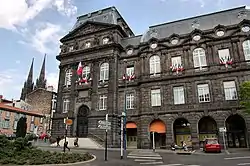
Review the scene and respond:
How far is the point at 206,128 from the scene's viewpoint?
2850cm

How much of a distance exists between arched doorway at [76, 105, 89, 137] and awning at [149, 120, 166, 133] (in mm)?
10442

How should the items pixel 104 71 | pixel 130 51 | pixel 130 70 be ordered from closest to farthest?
pixel 130 70, pixel 104 71, pixel 130 51

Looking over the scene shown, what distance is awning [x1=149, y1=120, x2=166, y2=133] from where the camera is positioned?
1160 inches

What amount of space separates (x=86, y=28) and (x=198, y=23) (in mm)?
19462

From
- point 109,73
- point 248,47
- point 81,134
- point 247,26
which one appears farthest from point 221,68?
point 81,134

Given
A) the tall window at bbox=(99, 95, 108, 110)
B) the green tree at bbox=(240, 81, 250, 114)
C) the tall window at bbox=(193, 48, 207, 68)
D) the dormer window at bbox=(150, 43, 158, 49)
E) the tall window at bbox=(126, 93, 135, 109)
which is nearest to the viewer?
the green tree at bbox=(240, 81, 250, 114)

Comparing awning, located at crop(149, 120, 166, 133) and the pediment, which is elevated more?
the pediment

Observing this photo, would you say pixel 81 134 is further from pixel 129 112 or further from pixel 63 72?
pixel 63 72

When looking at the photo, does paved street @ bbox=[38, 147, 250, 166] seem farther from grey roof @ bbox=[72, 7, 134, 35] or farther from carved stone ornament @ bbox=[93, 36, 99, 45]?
grey roof @ bbox=[72, 7, 134, 35]

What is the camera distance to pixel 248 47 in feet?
94.3

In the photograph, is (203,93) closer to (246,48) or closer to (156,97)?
(156,97)

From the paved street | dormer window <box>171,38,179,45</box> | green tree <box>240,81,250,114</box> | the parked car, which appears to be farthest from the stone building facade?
the paved street

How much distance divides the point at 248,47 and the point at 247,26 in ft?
10.4

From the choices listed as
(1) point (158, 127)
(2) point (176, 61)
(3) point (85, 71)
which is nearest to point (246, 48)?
(2) point (176, 61)
